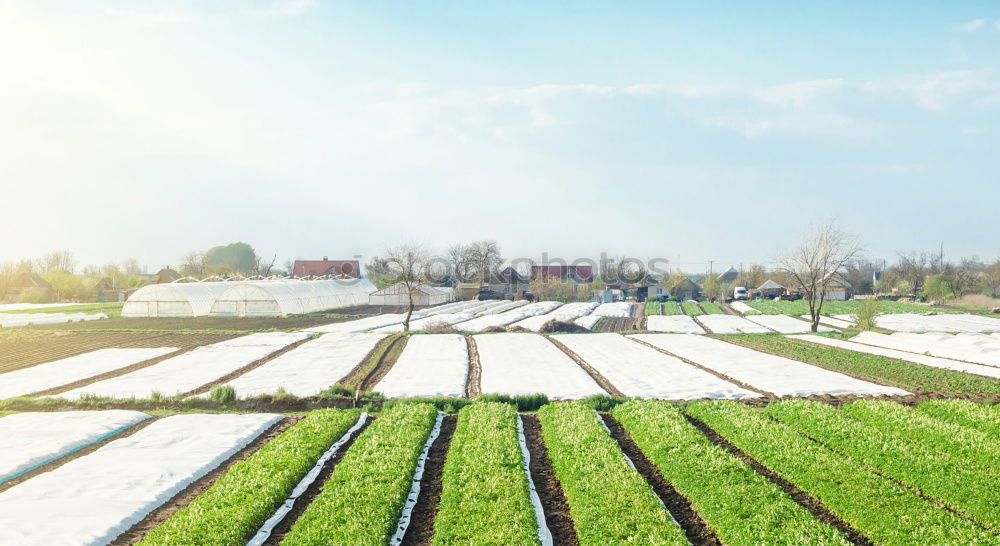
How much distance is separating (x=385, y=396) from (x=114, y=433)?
23.2ft

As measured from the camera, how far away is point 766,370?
22.4 metres

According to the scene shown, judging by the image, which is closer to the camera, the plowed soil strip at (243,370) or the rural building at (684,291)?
the plowed soil strip at (243,370)

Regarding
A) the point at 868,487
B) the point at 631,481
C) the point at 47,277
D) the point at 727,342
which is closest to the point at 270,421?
the point at 631,481

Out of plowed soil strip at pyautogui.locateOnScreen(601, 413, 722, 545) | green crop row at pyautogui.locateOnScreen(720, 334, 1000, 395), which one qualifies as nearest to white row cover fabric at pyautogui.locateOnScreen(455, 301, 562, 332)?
green crop row at pyautogui.locateOnScreen(720, 334, 1000, 395)

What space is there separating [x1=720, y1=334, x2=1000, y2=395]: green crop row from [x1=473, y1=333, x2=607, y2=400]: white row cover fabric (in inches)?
372

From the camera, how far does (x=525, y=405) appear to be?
1738 cm

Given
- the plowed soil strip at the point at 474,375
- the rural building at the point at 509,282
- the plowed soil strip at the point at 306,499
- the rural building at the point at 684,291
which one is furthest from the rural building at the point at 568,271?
the plowed soil strip at the point at 306,499

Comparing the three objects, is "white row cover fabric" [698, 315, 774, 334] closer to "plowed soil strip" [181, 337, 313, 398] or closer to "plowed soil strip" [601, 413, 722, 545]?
"plowed soil strip" [181, 337, 313, 398]

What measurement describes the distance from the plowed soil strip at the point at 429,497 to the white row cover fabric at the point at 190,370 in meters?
10.3

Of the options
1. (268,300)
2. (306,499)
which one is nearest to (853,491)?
(306,499)

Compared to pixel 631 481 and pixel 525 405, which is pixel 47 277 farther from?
pixel 631 481

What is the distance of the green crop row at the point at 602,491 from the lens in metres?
7.98

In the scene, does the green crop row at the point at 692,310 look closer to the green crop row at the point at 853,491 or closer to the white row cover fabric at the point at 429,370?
the white row cover fabric at the point at 429,370

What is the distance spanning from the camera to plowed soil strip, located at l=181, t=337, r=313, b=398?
1948cm
